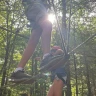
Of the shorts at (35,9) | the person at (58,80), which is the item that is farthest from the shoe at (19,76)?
the shorts at (35,9)

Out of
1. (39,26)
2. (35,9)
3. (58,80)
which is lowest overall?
(58,80)

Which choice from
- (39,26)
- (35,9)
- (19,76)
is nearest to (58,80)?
(19,76)

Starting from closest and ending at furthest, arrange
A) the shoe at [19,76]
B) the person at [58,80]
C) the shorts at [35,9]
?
1. the shoe at [19,76]
2. the shorts at [35,9]
3. the person at [58,80]

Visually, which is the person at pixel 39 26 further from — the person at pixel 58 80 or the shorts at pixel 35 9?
the person at pixel 58 80

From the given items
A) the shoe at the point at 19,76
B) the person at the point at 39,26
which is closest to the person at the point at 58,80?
→ the person at the point at 39,26

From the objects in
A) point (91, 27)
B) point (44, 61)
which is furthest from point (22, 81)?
point (91, 27)

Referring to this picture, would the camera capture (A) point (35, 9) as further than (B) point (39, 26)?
No

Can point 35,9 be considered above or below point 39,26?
above

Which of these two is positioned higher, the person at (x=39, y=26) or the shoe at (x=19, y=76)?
the person at (x=39, y=26)

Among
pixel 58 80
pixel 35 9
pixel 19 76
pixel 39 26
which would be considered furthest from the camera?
pixel 58 80

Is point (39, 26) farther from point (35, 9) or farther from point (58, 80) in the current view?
point (58, 80)

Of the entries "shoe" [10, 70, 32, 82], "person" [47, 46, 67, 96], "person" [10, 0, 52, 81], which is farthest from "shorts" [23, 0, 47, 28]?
"shoe" [10, 70, 32, 82]

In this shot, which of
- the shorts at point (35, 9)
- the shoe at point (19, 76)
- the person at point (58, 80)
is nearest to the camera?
the shoe at point (19, 76)

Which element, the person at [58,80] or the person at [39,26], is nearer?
the person at [39,26]
